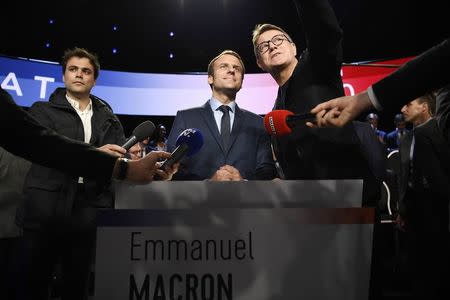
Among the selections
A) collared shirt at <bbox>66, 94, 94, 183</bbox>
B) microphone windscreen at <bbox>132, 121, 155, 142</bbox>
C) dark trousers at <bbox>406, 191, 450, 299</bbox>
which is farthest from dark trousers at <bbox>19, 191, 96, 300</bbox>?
dark trousers at <bbox>406, 191, 450, 299</bbox>

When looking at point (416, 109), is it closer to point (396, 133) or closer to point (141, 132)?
point (141, 132)

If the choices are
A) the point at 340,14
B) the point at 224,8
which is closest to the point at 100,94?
the point at 224,8

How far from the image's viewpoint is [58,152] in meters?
1.30

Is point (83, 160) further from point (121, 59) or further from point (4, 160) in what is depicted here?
point (121, 59)

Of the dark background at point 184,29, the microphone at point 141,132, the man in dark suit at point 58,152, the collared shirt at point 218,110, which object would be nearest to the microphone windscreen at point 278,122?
the man in dark suit at point 58,152

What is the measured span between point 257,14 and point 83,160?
7209 mm

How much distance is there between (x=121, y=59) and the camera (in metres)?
7.95

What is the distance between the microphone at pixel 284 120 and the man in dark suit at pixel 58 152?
1.37 feet

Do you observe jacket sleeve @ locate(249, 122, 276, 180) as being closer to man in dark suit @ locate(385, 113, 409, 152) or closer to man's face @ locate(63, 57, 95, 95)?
man's face @ locate(63, 57, 95, 95)

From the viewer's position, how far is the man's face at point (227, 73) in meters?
2.38

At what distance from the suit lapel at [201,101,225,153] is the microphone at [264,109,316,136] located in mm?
761

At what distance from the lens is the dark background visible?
23.4 feet

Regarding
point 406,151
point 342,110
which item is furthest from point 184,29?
point 342,110

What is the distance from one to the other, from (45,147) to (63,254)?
3.44 feet
